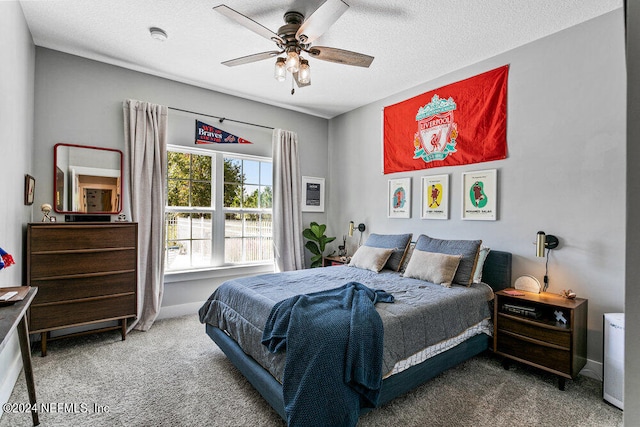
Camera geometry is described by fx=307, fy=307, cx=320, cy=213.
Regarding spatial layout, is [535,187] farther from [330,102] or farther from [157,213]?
[157,213]

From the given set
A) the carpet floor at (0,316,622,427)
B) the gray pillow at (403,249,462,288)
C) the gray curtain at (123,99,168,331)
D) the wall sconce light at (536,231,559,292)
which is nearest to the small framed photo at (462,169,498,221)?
the wall sconce light at (536,231,559,292)

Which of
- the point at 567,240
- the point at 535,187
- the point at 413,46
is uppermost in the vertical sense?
the point at 413,46

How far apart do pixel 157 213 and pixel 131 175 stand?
0.48m

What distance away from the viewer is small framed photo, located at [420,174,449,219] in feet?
11.5

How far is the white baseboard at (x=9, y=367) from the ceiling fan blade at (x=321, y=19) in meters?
2.81

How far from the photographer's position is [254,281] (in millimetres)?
2734

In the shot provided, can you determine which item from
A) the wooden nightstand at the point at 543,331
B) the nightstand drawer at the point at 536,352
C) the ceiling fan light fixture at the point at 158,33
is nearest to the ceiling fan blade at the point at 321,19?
the ceiling fan light fixture at the point at 158,33

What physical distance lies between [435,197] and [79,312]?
3794 mm

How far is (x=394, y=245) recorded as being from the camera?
355 cm

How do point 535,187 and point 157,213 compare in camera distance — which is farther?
point 157,213

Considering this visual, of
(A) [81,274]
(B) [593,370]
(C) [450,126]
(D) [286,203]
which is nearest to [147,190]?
(A) [81,274]

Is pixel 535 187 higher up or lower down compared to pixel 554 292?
higher up

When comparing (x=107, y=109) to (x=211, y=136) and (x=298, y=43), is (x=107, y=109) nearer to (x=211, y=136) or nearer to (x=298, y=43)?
(x=211, y=136)

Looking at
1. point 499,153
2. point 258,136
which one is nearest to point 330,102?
point 258,136
